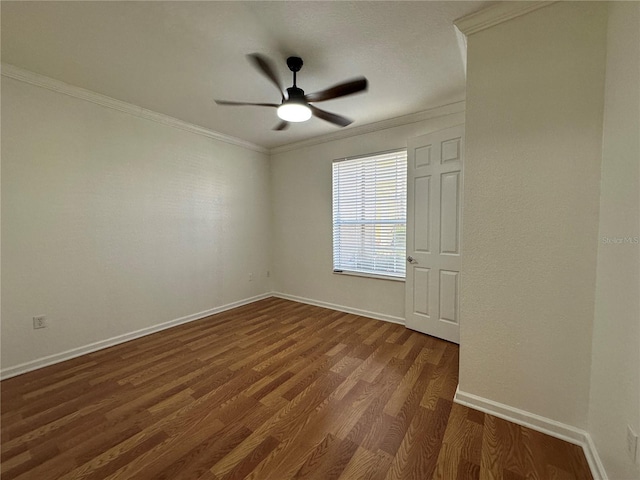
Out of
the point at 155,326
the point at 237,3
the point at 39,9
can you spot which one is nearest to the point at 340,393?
the point at 155,326

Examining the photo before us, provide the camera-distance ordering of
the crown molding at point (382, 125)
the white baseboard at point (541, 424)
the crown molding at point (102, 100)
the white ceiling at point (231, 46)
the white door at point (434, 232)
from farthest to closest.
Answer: the crown molding at point (382, 125) → the white door at point (434, 232) → the crown molding at point (102, 100) → the white ceiling at point (231, 46) → the white baseboard at point (541, 424)

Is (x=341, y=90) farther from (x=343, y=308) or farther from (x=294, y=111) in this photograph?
(x=343, y=308)

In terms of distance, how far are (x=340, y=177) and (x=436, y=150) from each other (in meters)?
1.44

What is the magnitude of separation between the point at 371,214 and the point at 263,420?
2.71 m

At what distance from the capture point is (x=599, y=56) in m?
1.41

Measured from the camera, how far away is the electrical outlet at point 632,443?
1.02 meters

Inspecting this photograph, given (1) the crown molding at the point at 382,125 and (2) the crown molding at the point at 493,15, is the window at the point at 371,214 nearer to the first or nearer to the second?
(1) the crown molding at the point at 382,125

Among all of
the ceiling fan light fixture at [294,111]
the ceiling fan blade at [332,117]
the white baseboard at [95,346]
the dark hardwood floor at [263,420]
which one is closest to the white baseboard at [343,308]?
the dark hardwood floor at [263,420]

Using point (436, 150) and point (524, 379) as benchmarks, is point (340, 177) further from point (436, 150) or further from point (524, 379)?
point (524, 379)

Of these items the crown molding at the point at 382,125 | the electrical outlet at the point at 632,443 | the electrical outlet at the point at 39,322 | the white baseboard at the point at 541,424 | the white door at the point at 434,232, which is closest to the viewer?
the electrical outlet at the point at 632,443

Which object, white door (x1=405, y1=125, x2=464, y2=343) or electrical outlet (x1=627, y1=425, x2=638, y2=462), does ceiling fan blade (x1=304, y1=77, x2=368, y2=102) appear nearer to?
white door (x1=405, y1=125, x2=464, y2=343)

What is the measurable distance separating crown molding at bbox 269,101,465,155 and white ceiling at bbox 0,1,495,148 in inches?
5.2

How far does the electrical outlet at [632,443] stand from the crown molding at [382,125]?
9.57ft

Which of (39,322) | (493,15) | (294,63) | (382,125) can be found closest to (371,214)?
(382,125)
